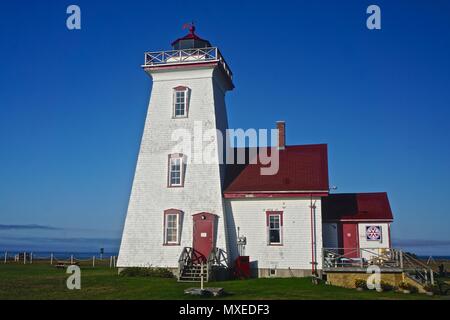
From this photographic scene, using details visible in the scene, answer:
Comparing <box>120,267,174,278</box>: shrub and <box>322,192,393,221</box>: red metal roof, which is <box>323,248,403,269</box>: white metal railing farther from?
<box>120,267,174,278</box>: shrub

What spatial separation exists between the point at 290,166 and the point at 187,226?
6247 millimetres

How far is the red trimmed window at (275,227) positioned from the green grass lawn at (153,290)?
2.29m

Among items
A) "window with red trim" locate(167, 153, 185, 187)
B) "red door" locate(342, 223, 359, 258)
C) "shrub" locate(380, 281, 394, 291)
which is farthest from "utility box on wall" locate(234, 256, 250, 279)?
"shrub" locate(380, 281, 394, 291)

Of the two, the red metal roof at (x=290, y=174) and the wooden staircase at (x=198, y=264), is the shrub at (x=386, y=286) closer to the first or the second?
the red metal roof at (x=290, y=174)

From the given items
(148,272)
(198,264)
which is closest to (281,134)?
(198,264)

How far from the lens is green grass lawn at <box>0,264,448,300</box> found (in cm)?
1516

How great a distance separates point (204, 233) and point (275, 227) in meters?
3.43

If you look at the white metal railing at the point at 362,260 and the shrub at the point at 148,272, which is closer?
the white metal railing at the point at 362,260

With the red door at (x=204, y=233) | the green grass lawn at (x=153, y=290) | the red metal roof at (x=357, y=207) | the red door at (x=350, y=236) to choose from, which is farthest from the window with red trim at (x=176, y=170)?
the red door at (x=350, y=236)

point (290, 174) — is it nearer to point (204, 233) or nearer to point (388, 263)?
point (204, 233)

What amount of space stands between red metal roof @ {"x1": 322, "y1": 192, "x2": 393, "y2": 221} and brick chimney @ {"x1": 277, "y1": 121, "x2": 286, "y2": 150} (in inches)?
150

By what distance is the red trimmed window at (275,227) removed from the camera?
22641 mm
